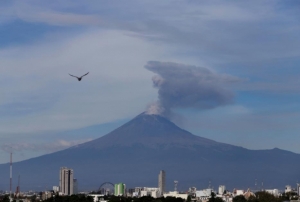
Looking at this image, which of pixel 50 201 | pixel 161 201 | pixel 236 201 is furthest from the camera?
pixel 236 201

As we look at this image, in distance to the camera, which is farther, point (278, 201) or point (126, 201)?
point (126, 201)

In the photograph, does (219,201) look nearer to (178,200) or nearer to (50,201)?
(178,200)

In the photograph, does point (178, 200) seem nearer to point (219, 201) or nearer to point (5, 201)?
point (219, 201)

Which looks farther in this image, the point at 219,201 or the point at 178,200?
the point at 219,201

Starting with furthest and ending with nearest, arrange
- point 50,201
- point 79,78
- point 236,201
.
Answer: point 236,201
point 50,201
point 79,78

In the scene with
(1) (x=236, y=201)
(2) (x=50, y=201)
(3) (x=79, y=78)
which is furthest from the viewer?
(1) (x=236, y=201)

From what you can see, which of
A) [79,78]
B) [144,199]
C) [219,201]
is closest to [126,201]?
[144,199]

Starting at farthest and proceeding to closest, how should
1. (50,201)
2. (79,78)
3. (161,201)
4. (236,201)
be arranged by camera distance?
1. (236,201)
2. (50,201)
3. (161,201)
4. (79,78)

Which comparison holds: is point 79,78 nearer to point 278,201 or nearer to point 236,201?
point 278,201

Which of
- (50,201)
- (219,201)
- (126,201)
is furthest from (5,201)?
(219,201)
